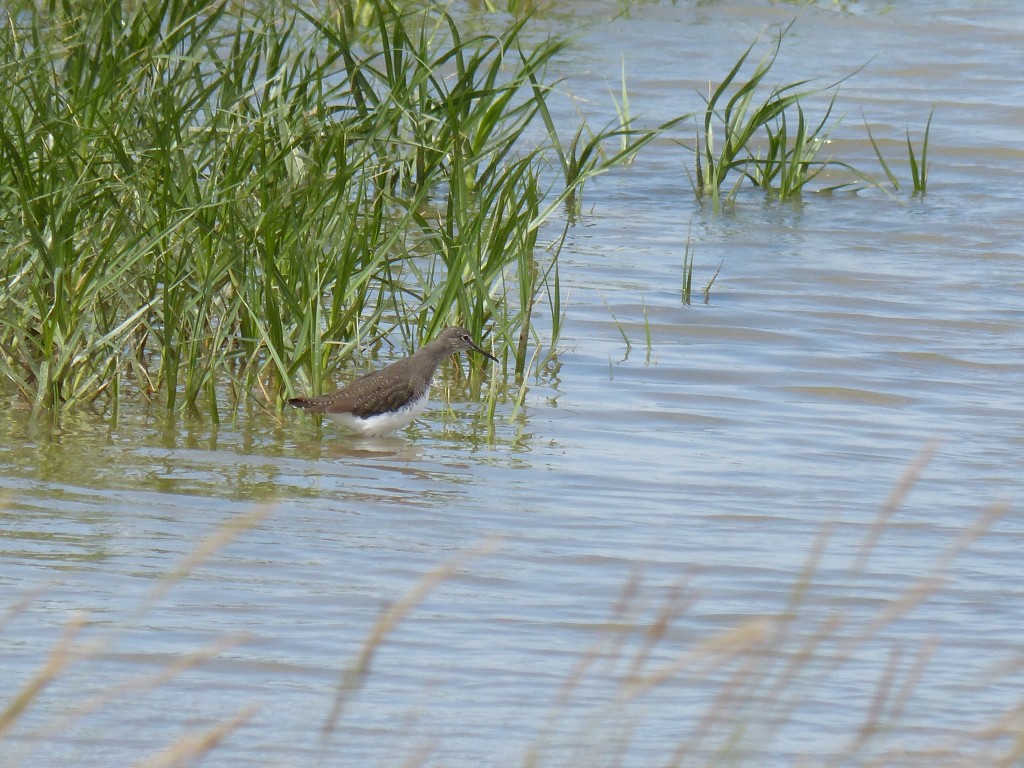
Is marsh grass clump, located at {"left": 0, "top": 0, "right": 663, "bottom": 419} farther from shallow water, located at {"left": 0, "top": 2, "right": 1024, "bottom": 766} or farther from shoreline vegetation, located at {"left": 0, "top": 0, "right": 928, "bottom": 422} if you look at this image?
shallow water, located at {"left": 0, "top": 2, "right": 1024, "bottom": 766}

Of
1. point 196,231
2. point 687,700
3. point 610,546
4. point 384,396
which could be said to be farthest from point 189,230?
point 687,700

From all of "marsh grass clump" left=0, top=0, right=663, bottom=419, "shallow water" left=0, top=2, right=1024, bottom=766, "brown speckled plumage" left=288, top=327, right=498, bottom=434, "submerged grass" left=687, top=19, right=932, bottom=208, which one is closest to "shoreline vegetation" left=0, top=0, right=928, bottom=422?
"marsh grass clump" left=0, top=0, right=663, bottom=419

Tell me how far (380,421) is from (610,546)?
1.29 meters

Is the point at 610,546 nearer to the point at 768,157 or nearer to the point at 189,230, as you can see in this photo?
the point at 189,230

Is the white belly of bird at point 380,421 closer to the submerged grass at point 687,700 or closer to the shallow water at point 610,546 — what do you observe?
the shallow water at point 610,546

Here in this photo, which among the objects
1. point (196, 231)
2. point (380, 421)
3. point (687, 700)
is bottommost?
point (687, 700)

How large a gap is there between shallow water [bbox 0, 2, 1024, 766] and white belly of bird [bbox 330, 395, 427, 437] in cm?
10

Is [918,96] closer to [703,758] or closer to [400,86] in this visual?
[400,86]

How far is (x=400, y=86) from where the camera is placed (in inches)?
266

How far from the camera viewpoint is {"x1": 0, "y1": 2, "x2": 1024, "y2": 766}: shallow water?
353 centimetres

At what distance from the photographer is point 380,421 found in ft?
19.8

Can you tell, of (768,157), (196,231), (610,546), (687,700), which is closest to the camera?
(687,700)

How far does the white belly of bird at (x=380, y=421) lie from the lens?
6008mm

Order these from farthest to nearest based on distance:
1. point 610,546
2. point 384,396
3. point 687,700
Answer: point 384,396 < point 610,546 < point 687,700
